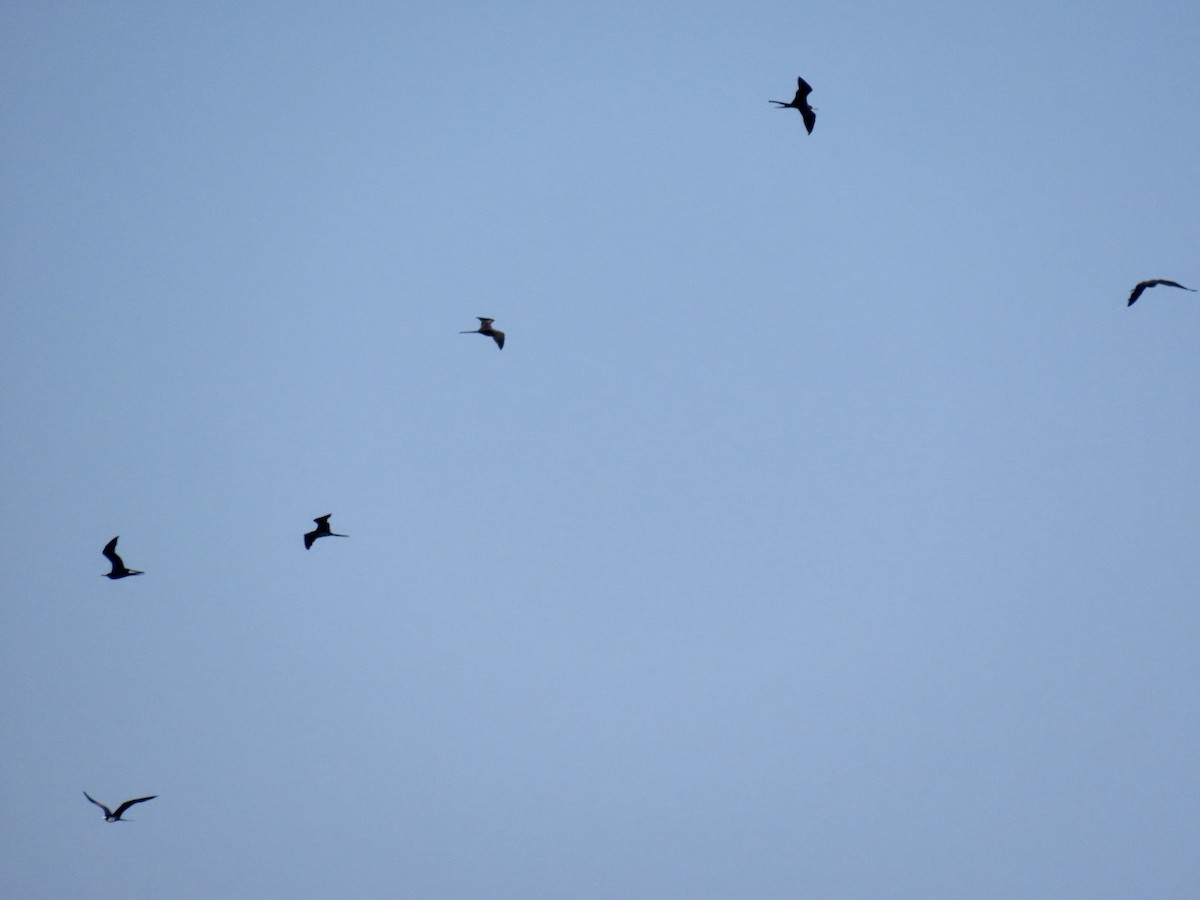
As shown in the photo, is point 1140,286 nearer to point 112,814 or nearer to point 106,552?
point 106,552

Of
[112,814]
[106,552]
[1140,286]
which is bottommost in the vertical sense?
[112,814]

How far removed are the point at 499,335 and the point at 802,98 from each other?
13.6m

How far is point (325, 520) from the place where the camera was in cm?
4394

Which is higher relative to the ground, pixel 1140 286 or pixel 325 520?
pixel 1140 286

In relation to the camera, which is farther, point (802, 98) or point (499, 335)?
point (499, 335)

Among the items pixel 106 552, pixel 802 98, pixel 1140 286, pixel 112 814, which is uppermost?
pixel 802 98

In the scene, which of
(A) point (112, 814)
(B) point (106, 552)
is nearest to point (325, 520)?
(B) point (106, 552)

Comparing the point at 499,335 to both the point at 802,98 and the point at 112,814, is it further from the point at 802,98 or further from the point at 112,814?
the point at 112,814

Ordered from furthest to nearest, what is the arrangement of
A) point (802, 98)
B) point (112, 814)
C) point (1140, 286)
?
point (112, 814), point (802, 98), point (1140, 286)

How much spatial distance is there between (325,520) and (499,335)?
9327mm

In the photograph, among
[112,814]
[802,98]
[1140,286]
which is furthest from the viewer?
[112,814]

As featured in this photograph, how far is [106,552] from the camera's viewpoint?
4231 centimetres

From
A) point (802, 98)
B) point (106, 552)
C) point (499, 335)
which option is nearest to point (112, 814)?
point (106, 552)

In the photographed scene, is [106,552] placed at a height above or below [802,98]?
below
